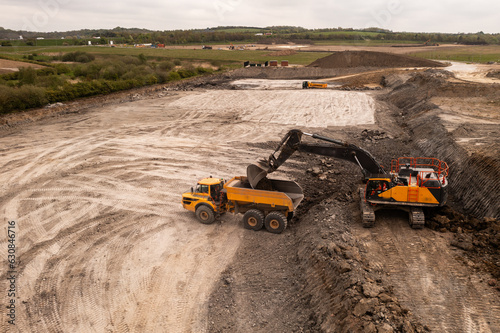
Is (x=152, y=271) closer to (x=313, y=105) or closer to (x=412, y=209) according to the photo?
(x=412, y=209)

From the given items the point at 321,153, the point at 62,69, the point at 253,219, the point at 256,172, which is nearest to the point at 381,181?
the point at 321,153

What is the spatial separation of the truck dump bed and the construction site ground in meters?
1.02

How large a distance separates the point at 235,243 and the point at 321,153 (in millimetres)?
4431

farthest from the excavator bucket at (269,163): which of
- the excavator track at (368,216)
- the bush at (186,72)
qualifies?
the bush at (186,72)

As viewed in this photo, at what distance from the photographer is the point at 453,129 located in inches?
759

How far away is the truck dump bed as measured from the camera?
12.2 m

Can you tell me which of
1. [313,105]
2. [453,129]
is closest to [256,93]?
[313,105]

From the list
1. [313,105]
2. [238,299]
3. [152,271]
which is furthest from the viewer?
[313,105]

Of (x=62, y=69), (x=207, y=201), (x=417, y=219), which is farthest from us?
(x=62, y=69)

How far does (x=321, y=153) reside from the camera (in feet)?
40.6

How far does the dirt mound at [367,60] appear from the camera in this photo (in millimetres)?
53406

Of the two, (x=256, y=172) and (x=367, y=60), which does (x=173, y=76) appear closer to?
(x=367, y=60)

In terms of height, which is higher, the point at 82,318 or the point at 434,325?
the point at 434,325

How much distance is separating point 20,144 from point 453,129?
26695 millimetres
